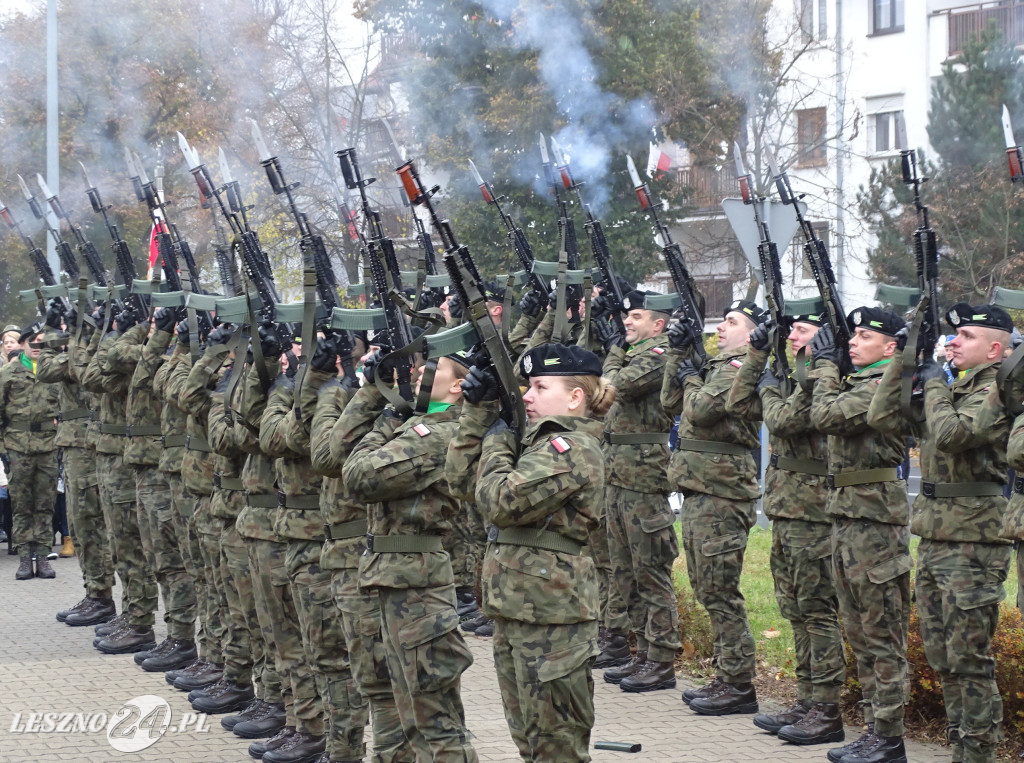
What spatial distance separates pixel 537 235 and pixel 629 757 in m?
10.6

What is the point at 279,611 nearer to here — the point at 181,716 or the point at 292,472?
the point at 292,472

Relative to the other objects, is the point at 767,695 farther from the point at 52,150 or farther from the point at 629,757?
the point at 52,150

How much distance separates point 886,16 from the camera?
25.9m

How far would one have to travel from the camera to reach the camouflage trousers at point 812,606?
23.2ft

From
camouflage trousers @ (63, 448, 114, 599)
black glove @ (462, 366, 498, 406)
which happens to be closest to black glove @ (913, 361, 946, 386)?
black glove @ (462, 366, 498, 406)

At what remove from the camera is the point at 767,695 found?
26.7 feet

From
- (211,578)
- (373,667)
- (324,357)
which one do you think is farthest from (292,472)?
(211,578)

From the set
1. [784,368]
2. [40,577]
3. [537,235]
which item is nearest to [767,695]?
[784,368]

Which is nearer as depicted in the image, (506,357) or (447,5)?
(506,357)

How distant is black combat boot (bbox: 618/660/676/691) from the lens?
8.21 m

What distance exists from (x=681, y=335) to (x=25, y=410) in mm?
7554

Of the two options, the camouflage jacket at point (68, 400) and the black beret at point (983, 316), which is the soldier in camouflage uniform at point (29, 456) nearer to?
Answer: the camouflage jacket at point (68, 400)

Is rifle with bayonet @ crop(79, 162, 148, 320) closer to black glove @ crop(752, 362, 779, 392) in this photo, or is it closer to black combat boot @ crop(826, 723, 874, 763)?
black glove @ crop(752, 362, 779, 392)

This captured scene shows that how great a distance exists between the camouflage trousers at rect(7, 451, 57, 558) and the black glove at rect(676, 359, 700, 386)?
24.3ft
